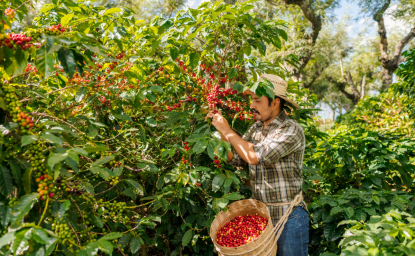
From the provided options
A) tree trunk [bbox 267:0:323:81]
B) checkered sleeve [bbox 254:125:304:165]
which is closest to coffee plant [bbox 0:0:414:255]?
checkered sleeve [bbox 254:125:304:165]

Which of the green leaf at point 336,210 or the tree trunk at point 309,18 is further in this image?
the tree trunk at point 309,18

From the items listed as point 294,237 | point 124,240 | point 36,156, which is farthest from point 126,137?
point 294,237

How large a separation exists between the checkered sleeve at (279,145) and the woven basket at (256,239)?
0.39 metres

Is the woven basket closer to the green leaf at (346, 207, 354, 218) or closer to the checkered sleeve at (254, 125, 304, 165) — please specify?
the checkered sleeve at (254, 125, 304, 165)

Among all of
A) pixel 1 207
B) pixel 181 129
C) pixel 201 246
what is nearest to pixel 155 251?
pixel 201 246

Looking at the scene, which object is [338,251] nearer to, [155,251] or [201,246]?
[201,246]

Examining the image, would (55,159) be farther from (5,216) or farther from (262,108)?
(262,108)

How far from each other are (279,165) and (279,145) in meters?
0.22

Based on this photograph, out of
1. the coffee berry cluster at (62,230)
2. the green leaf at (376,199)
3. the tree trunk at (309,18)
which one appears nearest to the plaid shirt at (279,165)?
the green leaf at (376,199)

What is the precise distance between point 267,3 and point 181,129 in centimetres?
1120

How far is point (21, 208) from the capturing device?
3.28ft

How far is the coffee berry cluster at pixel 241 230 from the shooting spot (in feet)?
5.93

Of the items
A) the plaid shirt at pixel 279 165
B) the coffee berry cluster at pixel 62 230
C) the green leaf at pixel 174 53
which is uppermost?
the green leaf at pixel 174 53

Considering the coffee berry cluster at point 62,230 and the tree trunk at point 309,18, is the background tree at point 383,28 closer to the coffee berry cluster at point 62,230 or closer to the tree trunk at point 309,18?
the tree trunk at point 309,18
